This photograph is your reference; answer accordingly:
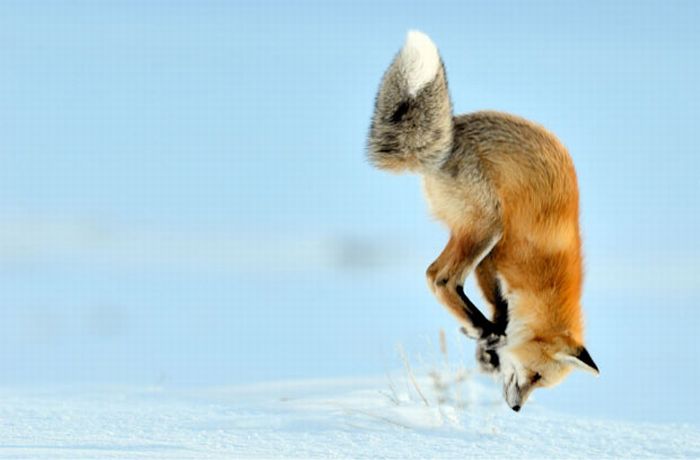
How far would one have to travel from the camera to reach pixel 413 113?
6438mm

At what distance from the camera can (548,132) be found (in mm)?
6824

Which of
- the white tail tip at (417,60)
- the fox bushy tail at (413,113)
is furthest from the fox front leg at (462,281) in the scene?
the white tail tip at (417,60)

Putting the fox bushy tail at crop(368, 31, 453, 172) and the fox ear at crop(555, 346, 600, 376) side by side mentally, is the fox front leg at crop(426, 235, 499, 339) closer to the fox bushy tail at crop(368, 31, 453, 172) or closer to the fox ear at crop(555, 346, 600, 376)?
the fox ear at crop(555, 346, 600, 376)

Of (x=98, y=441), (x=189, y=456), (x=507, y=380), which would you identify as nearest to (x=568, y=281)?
(x=507, y=380)

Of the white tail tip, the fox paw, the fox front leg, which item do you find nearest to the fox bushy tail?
the white tail tip

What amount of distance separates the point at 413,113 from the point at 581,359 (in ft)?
6.22

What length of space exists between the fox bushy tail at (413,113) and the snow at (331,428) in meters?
1.91

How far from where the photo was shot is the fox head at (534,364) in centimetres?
639

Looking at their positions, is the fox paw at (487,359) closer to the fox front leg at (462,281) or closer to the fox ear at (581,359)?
the fox front leg at (462,281)

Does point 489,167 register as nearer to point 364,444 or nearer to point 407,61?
point 407,61

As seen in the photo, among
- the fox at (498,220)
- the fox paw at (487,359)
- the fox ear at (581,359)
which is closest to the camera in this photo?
the fox ear at (581,359)

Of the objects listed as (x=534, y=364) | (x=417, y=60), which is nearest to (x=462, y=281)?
(x=534, y=364)

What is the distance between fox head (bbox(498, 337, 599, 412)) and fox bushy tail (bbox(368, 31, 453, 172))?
4.40 feet

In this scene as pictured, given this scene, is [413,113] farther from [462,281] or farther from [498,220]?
[462,281]
